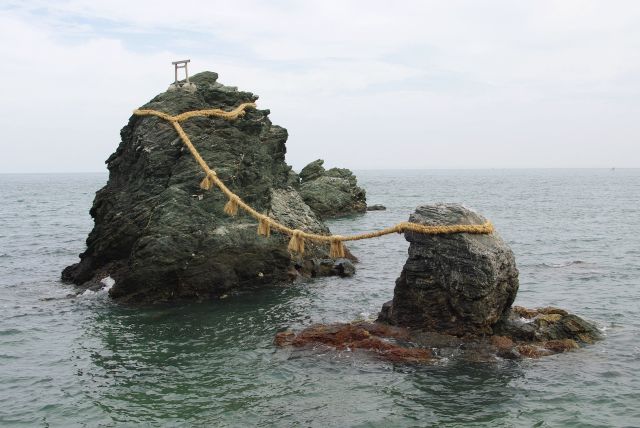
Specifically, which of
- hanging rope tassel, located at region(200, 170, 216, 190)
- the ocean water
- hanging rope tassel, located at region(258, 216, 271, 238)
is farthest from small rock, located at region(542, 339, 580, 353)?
hanging rope tassel, located at region(200, 170, 216, 190)

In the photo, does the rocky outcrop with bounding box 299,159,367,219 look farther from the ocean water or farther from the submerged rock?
the submerged rock

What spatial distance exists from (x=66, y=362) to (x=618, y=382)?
1149 centimetres

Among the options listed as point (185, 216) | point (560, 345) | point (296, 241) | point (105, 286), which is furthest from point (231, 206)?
point (560, 345)

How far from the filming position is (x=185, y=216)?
59.3 feet

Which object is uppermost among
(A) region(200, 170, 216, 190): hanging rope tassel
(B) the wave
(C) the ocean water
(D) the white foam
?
(A) region(200, 170, 216, 190): hanging rope tassel

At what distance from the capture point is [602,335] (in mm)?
14461

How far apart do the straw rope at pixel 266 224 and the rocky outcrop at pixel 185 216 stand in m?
0.36

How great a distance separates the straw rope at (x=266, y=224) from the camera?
13.5m

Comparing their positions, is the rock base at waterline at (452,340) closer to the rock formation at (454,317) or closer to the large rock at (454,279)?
the rock formation at (454,317)

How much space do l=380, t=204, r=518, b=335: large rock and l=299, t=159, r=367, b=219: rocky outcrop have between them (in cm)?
3379

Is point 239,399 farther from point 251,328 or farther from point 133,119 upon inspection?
point 133,119

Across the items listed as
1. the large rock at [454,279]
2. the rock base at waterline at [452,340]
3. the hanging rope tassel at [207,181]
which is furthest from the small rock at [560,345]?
the hanging rope tassel at [207,181]

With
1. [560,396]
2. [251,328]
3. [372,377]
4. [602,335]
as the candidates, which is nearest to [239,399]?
[372,377]

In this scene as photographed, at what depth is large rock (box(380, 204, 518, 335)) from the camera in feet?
43.2
